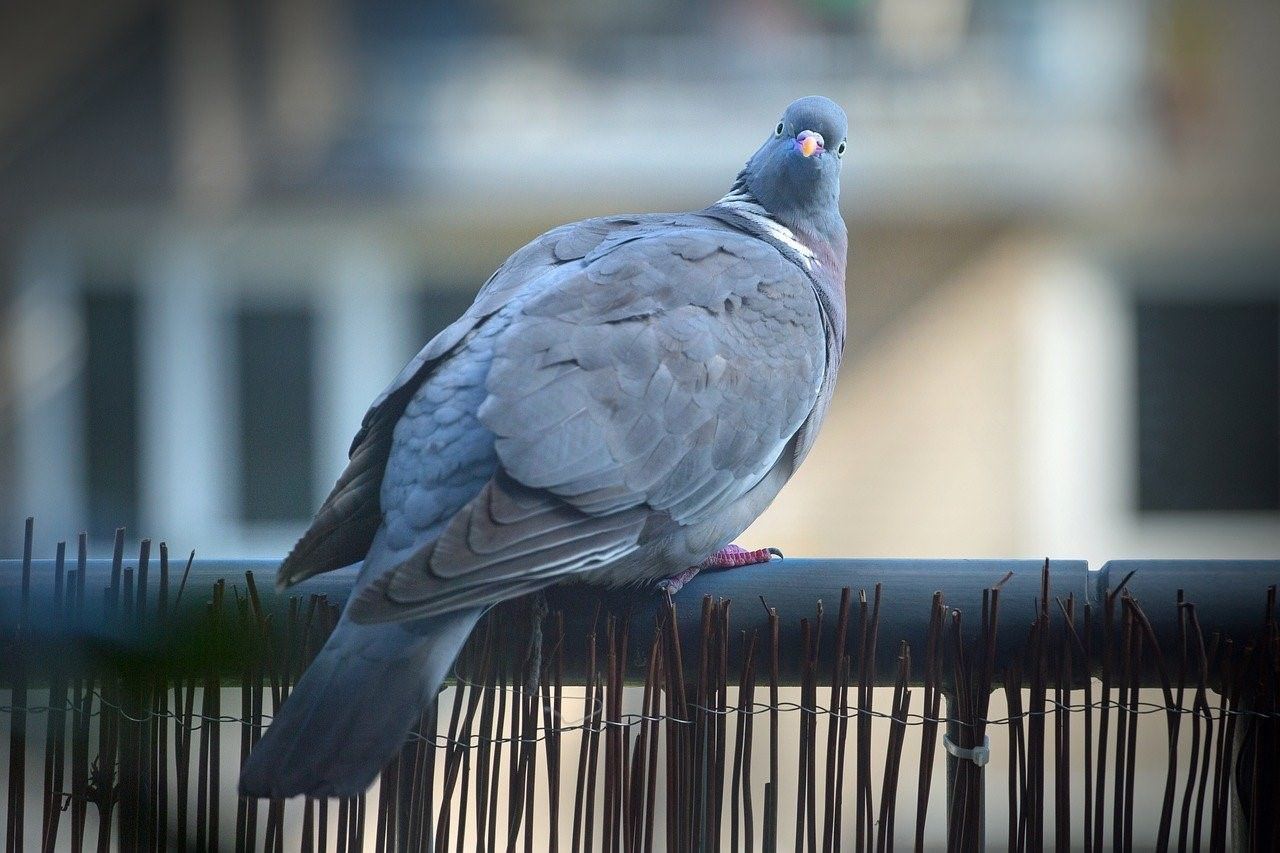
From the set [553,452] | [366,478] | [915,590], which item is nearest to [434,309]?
[366,478]

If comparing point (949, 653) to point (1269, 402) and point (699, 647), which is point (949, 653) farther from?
point (1269, 402)

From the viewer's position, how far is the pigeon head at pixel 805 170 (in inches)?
93.6

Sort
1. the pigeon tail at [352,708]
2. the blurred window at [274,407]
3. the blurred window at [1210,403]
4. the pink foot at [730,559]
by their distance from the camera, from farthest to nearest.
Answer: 1. the blurred window at [274,407]
2. the blurred window at [1210,403]
3. the pink foot at [730,559]
4. the pigeon tail at [352,708]

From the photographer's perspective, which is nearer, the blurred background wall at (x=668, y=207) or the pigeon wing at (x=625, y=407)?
the pigeon wing at (x=625, y=407)

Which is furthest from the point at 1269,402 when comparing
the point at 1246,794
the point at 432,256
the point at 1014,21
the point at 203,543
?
the point at 1246,794

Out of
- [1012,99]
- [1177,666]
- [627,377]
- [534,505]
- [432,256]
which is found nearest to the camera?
[1177,666]

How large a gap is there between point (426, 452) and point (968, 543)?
17.9 feet

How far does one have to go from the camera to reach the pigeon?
140cm

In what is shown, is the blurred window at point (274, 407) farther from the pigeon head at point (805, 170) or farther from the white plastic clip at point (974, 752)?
the white plastic clip at point (974, 752)

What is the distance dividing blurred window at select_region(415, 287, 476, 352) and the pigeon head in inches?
192

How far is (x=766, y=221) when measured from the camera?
234 centimetres

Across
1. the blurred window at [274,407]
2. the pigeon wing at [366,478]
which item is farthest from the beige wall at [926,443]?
the pigeon wing at [366,478]

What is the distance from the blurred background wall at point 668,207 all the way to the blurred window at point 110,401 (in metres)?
0.02

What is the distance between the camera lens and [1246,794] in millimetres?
1479
